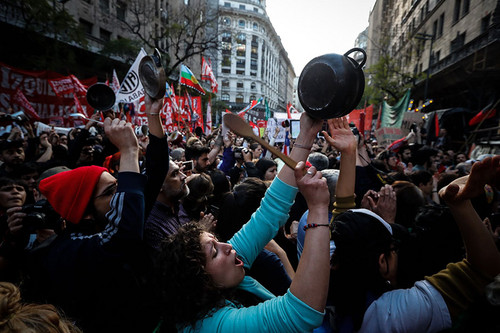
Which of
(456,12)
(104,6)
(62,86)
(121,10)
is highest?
(121,10)

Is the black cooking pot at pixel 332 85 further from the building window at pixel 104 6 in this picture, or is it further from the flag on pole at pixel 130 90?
the building window at pixel 104 6

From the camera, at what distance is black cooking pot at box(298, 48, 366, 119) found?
140 centimetres

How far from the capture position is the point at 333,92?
1.41 metres

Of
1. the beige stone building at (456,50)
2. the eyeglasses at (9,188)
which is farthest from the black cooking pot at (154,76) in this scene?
the beige stone building at (456,50)

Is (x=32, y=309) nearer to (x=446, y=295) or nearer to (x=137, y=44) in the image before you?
(x=446, y=295)

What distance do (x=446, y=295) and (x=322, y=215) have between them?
0.73 meters

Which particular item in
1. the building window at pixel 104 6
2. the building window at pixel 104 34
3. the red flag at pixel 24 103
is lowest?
the red flag at pixel 24 103

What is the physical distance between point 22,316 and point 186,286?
541 mm

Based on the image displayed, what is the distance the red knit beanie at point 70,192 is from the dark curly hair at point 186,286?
59 centimetres

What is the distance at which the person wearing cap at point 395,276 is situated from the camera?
1.26 meters

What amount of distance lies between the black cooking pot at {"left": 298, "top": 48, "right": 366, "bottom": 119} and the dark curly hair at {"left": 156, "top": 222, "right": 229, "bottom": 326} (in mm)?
922

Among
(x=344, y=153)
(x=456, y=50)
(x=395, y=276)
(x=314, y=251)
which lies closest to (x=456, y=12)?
(x=456, y=50)

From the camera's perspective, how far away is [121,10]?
24359 millimetres

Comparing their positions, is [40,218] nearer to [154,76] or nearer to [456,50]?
[154,76]
